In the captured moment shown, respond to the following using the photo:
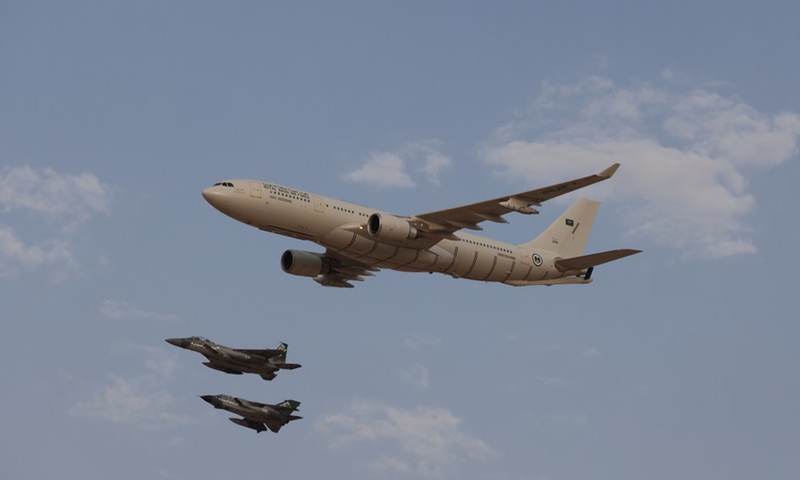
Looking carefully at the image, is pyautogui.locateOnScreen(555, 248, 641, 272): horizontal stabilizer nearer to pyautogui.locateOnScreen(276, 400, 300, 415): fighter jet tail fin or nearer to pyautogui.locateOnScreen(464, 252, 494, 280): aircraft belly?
pyautogui.locateOnScreen(464, 252, 494, 280): aircraft belly

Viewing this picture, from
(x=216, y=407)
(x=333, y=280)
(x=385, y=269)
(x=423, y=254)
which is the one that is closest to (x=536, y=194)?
(x=423, y=254)

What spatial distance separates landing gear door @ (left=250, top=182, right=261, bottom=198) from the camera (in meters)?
51.7

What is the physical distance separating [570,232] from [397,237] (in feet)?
53.6

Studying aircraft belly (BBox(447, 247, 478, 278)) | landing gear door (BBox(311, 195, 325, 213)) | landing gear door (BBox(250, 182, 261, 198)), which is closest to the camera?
landing gear door (BBox(250, 182, 261, 198))

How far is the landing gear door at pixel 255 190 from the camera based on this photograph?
5169cm

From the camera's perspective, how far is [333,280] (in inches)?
2432

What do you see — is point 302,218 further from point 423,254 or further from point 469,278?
point 469,278

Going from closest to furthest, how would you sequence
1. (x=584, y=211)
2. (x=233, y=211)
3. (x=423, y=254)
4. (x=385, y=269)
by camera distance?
(x=233, y=211)
(x=423, y=254)
(x=385, y=269)
(x=584, y=211)

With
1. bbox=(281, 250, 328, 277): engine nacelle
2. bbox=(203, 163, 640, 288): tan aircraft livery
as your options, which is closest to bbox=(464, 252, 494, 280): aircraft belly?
bbox=(203, 163, 640, 288): tan aircraft livery

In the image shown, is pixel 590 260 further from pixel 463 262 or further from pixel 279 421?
pixel 279 421

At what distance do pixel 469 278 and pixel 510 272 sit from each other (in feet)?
8.09

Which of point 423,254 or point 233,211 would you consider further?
point 423,254

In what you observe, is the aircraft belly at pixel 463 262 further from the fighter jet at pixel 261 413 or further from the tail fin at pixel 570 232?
the fighter jet at pixel 261 413

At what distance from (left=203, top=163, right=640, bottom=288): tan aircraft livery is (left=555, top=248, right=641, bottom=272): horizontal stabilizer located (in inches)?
2.2
